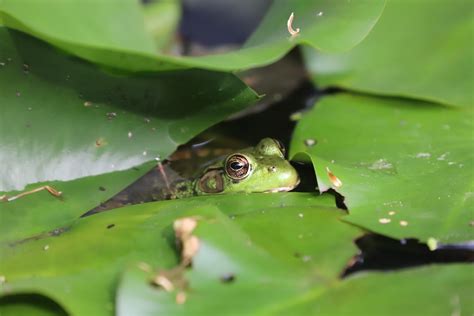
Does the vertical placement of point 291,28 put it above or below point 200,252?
above

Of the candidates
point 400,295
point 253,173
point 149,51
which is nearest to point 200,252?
point 400,295

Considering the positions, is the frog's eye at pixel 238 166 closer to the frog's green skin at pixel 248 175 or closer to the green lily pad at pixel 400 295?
the frog's green skin at pixel 248 175

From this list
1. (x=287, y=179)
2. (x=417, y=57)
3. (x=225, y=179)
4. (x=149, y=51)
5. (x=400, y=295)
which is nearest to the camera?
(x=400, y=295)

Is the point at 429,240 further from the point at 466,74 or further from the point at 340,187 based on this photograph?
the point at 466,74

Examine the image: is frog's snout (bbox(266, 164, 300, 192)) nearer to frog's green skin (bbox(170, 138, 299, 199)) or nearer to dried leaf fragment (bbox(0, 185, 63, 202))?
frog's green skin (bbox(170, 138, 299, 199))

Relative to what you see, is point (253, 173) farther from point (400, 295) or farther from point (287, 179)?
point (400, 295)

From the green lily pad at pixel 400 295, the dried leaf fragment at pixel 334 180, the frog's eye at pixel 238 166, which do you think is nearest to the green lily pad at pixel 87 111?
the frog's eye at pixel 238 166

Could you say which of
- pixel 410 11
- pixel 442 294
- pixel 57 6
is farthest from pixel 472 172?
pixel 57 6
